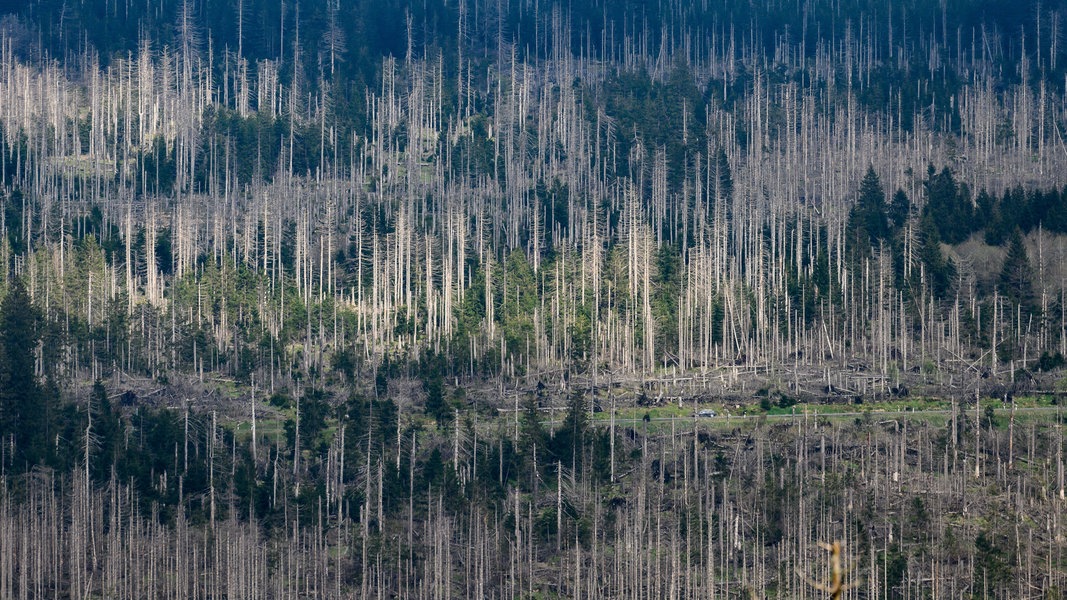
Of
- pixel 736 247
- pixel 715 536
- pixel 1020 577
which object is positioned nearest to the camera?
pixel 1020 577

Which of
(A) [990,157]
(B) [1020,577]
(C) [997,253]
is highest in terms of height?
(A) [990,157]

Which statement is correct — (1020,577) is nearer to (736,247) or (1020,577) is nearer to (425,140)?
(736,247)

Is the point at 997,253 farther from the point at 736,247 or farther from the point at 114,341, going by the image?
the point at 114,341

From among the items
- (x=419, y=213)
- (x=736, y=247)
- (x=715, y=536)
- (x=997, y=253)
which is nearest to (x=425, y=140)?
(x=419, y=213)

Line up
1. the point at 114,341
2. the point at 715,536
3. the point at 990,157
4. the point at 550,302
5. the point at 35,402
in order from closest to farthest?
1. the point at 715,536
2. the point at 35,402
3. the point at 114,341
4. the point at 550,302
5. the point at 990,157

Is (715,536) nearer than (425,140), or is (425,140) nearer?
(715,536)

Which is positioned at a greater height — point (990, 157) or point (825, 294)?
point (990, 157)
